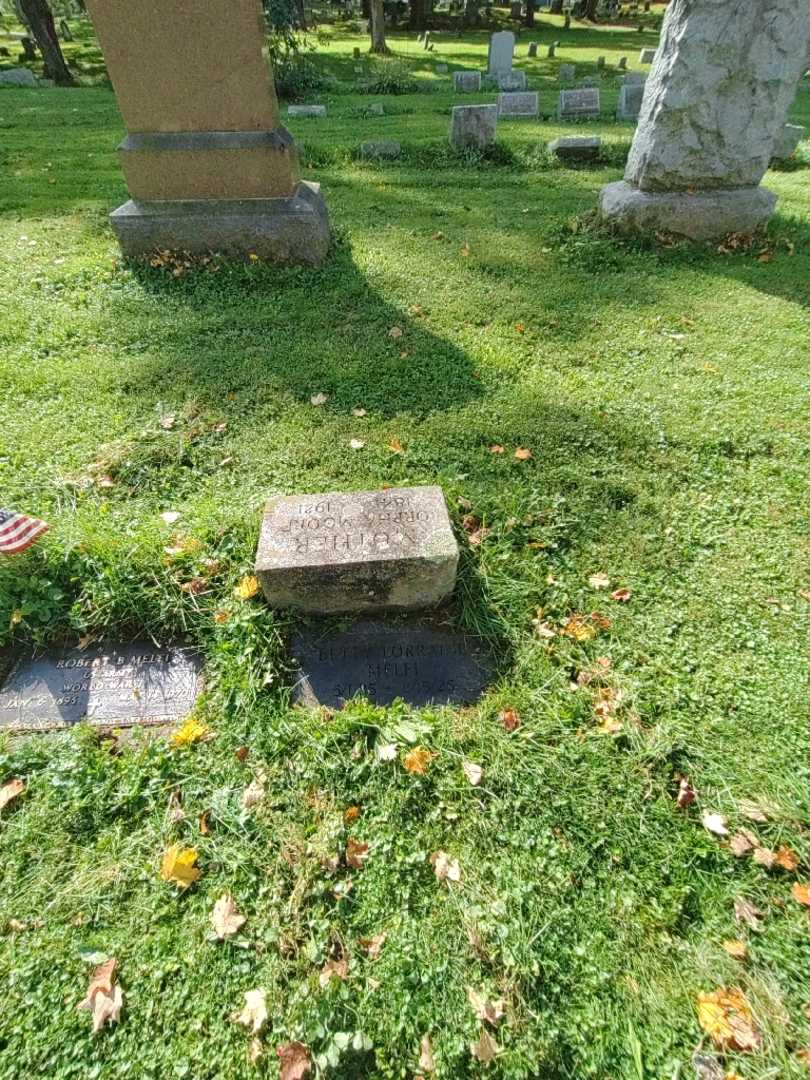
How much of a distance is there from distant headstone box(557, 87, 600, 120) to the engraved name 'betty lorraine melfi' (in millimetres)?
11629

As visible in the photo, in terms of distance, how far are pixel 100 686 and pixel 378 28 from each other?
93.8 feet

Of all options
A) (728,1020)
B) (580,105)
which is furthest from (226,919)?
(580,105)

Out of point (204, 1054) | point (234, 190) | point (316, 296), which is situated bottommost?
Result: point (204, 1054)

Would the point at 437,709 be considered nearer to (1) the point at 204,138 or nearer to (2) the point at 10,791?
(2) the point at 10,791

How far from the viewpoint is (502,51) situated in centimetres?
1677

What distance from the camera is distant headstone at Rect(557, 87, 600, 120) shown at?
10680mm

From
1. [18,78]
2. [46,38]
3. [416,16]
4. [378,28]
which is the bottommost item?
[18,78]

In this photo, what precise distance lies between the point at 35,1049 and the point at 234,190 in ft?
19.8

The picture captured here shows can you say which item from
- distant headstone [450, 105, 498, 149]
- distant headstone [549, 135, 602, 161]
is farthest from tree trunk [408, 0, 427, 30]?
distant headstone [549, 135, 602, 161]

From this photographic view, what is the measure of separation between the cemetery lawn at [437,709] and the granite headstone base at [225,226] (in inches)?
11.4

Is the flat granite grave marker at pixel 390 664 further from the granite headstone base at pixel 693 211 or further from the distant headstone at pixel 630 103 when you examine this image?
the distant headstone at pixel 630 103

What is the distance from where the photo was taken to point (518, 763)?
7.41 ft

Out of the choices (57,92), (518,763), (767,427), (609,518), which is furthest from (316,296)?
(57,92)

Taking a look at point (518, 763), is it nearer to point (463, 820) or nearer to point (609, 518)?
point (463, 820)
